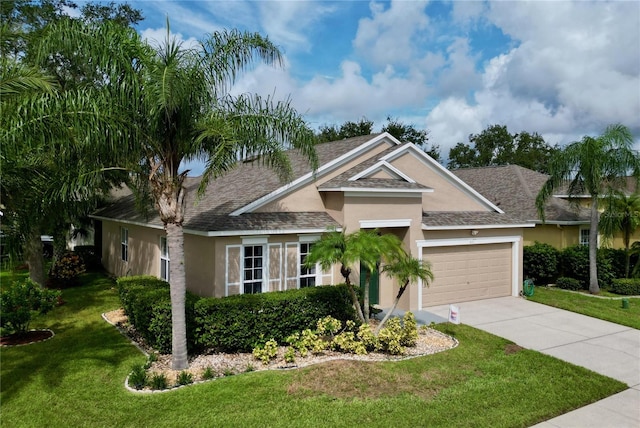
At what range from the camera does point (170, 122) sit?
885 cm

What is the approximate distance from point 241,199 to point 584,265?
53.9 feet

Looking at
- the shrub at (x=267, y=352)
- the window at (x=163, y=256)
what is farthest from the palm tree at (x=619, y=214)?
the window at (x=163, y=256)

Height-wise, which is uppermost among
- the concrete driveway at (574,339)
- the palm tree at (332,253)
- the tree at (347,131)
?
the tree at (347,131)

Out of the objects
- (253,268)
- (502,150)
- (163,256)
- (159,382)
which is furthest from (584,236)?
(502,150)

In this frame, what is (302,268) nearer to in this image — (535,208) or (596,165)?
(596,165)

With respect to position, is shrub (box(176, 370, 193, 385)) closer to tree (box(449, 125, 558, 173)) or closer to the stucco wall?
the stucco wall

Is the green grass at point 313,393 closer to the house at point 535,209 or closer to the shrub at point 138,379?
the shrub at point 138,379

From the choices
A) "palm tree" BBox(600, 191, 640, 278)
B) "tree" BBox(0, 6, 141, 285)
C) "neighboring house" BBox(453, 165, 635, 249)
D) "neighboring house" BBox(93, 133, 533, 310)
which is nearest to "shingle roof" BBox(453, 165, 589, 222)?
"neighboring house" BBox(453, 165, 635, 249)

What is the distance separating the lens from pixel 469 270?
1700 centimetres

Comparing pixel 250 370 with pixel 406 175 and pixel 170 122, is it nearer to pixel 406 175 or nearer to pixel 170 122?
pixel 170 122

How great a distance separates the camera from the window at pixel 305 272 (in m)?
13.7

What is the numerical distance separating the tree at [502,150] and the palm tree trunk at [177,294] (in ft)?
185

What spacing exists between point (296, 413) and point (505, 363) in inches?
211

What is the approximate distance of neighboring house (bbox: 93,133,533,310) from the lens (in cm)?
1280
